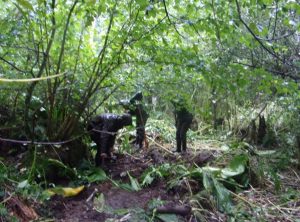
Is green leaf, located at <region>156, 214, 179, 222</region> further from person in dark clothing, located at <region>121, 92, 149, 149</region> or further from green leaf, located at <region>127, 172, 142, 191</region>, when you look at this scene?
person in dark clothing, located at <region>121, 92, 149, 149</region>

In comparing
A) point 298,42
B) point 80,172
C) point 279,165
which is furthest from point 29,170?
point 298,42

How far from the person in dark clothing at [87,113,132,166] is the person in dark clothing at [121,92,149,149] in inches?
8.5

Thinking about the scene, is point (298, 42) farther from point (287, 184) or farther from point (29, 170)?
point (29, 170)

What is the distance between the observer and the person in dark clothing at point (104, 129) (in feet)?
14.4

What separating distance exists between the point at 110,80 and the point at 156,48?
0.75 metres

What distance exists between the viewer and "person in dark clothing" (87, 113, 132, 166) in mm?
4379

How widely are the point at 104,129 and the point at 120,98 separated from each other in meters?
0.76

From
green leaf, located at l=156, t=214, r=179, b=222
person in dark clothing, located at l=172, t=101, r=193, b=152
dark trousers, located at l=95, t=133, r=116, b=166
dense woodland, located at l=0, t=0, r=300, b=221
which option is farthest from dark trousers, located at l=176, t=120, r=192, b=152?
green leaf, located at l=156, t=214, r=179, b=222

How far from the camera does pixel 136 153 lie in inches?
209

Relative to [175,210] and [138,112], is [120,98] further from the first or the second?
[175,210]

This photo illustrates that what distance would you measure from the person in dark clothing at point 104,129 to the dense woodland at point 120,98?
112 mm

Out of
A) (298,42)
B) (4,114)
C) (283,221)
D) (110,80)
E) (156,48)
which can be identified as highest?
(298,42)

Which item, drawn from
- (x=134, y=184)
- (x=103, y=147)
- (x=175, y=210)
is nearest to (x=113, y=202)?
(x=134, y=184)

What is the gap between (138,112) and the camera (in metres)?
5.20
